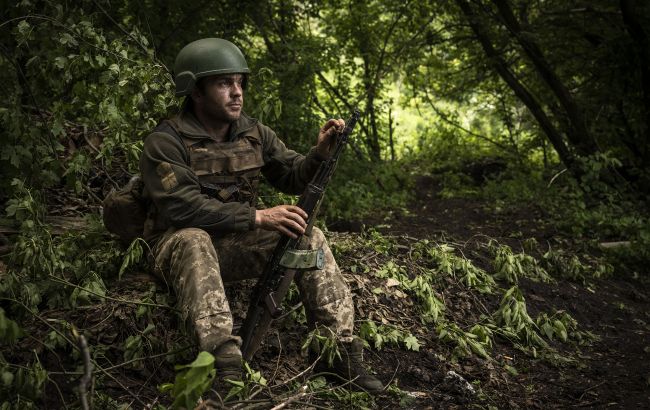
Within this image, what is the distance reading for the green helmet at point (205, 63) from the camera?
3.97 meters

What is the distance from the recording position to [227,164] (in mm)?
4012

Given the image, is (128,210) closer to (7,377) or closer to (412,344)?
(7,377)

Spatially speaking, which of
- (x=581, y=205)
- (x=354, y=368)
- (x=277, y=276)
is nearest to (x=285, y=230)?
(x=277, y=276)

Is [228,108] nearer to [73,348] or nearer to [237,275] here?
[237,275]

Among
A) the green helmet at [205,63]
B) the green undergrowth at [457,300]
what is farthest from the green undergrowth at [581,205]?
the green helmet at [205,63]

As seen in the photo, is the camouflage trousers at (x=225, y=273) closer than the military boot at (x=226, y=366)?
No

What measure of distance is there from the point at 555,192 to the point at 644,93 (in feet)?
5.69

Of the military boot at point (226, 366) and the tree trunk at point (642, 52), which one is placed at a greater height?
the tree trunk at point (642, 52)

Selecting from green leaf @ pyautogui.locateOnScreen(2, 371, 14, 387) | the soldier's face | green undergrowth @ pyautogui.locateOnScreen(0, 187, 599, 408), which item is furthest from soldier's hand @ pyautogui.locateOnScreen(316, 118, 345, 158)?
green leaf @ pyautogui.locateOnScreen(2, 371, 14, 387)

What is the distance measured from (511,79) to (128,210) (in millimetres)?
7590

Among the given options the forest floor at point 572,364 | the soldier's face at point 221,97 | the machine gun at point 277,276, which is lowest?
the forest floor at point 572,364

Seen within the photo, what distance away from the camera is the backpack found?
4.05m

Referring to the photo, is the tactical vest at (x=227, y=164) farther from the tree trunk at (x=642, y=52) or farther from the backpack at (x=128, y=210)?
the tree trunk at (x=642, y=52)

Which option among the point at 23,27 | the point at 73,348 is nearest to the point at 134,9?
the point at 23,27
